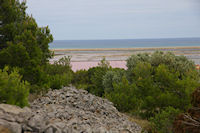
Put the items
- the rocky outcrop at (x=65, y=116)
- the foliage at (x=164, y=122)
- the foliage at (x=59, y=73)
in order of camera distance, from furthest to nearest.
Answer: the foliage at (x=59, y=73), the foliage at (x=164, y=122), the rocky outcrop at (x=65, y=116)

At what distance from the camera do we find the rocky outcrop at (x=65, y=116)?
604cm

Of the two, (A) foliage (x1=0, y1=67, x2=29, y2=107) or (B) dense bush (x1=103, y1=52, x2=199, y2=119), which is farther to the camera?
(B) dense bush (x1=103, y1=52, x2=199, y2=119)

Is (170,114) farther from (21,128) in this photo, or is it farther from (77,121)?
(21,128)

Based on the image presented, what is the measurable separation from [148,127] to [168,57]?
24.3 feet

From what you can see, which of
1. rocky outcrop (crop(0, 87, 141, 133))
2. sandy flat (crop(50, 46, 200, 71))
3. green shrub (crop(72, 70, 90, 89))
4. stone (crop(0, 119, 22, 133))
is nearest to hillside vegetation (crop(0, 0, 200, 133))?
rocky outcrop (crop(0, 87, 141, 133))

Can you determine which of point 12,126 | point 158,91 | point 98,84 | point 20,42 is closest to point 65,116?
point 12,126

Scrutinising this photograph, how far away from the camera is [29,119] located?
6.29m

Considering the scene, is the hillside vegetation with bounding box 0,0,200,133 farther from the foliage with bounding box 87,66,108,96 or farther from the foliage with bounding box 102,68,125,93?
the foliage with bounding box 87,66,108,96

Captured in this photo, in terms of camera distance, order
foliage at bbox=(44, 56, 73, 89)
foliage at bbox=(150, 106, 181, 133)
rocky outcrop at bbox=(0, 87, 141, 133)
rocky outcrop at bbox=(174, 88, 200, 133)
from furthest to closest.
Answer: foliage at bbox=(44, 56, 73, 89) → foliage at bbox=(150, 106, 181, 133) → rocky outcrop at bbox=(174, 88, 200, 133) → rocky outcrop at bbox=(0, 87, 141, 133)

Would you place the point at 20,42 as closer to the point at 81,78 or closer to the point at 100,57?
the point at 81,78

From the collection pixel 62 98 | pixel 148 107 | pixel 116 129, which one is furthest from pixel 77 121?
pixel 148 107

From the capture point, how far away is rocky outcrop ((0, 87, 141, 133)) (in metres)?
6.04


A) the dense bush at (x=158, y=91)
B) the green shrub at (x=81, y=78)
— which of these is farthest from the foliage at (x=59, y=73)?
the dense bush at (x=158, y=91)

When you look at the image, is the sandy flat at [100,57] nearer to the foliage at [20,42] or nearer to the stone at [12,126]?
the foliage at [20,42]
